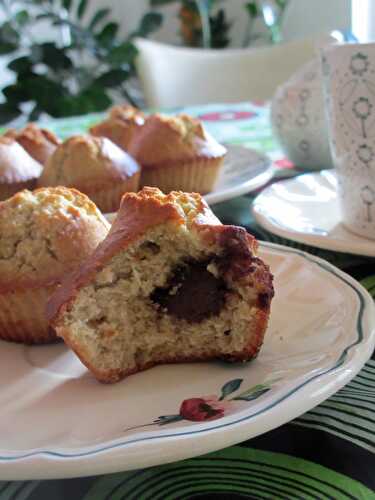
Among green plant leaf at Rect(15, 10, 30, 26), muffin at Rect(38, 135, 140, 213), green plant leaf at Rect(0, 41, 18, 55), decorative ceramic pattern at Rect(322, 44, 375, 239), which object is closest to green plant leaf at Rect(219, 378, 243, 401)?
decorative ceramic pattern at Rect(322, 44, 375, 239)

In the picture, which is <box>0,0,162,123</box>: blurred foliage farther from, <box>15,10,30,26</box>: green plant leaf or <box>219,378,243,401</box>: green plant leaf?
<box>219,378,243,401</box>: green plant leaf

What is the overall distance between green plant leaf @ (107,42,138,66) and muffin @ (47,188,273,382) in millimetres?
3259

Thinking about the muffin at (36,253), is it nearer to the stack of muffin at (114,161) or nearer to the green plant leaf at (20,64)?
the stack of muffin at (114,161)

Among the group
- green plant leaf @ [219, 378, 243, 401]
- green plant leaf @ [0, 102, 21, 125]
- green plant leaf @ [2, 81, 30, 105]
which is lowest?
green plant leaf @ [0, 102, 21, 125]

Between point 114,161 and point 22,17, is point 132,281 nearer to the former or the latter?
point 114,161

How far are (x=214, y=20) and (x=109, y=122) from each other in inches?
134

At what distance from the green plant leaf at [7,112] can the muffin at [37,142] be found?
2.52 m

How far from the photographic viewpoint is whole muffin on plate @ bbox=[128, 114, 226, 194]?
4.28ft

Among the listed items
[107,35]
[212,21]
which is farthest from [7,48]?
[212,21]

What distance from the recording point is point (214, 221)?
669mm

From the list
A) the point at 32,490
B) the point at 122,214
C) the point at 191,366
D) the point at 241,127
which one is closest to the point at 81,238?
the point at 122,214

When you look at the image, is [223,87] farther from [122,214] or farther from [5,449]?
[5,449]

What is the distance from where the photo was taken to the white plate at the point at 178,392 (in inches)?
17.9

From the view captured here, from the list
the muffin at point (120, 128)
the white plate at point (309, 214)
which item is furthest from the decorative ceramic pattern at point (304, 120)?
the muffin at point (120, 128)
